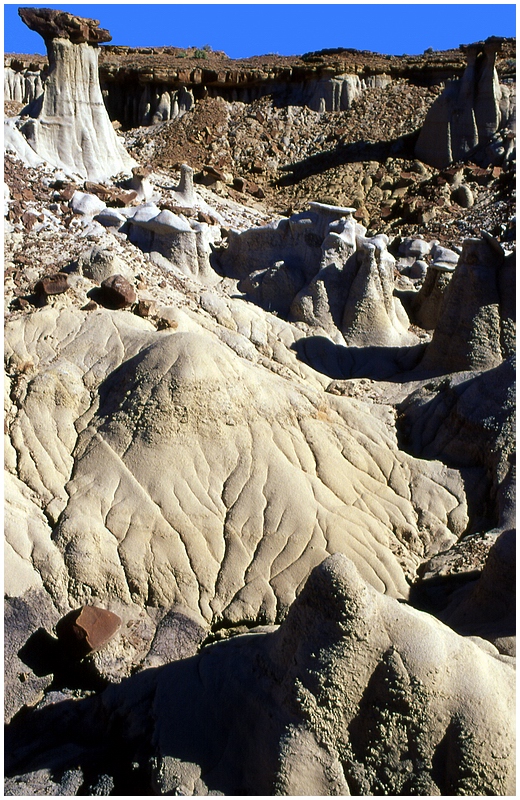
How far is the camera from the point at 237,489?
1220cm

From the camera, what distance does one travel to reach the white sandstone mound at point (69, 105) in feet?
68.8

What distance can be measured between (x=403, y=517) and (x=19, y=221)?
34.1 feet

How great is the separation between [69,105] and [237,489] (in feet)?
44.4

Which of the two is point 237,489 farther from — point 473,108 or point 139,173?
point 473,108

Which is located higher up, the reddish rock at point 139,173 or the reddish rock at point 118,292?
the reddish rock at point 139,173

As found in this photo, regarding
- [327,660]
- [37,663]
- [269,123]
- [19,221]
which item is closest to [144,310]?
[19,221]

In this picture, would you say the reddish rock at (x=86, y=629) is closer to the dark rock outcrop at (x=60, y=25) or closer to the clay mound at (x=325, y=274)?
the clay mound at (x=325, y=274)

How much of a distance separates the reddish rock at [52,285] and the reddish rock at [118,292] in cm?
67

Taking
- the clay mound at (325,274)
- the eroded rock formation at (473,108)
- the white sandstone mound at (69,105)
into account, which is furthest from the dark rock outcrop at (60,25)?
the eroded rock formation at (473,108)

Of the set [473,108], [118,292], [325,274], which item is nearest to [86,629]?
[118,292]

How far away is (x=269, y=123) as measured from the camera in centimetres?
3625

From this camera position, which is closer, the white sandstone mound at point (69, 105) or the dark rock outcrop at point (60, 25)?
the dark rock outcrop at point (60, 25)

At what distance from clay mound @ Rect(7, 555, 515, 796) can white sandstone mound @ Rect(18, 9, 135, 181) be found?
1603 centimetres

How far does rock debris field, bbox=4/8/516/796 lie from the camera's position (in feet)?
26.5
